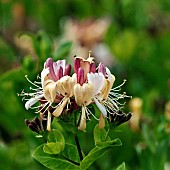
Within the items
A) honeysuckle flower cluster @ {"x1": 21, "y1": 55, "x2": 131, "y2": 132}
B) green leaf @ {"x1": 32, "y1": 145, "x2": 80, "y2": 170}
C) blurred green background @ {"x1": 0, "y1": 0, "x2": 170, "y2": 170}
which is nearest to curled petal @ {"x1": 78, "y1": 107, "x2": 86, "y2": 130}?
honeysuckle flower cluster @ {"x1": 21, "y1": 55, "x2": 131, "y2": 132}

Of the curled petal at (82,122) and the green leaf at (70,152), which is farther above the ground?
the curled petal at (82,122)

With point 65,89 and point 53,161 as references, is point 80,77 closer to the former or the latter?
point 65,89

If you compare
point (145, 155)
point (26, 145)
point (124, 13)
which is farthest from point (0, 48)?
point (145, 155)

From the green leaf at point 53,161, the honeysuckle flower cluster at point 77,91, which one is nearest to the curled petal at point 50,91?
the honeysuckle flower cluster at point 77,91

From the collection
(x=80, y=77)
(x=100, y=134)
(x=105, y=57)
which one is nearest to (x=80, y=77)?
(x=80, y=77)

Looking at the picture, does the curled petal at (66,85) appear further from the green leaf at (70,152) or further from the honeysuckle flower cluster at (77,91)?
the green leaf at (70,152)

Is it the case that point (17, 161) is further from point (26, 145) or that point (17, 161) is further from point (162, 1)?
point (162, 1)
